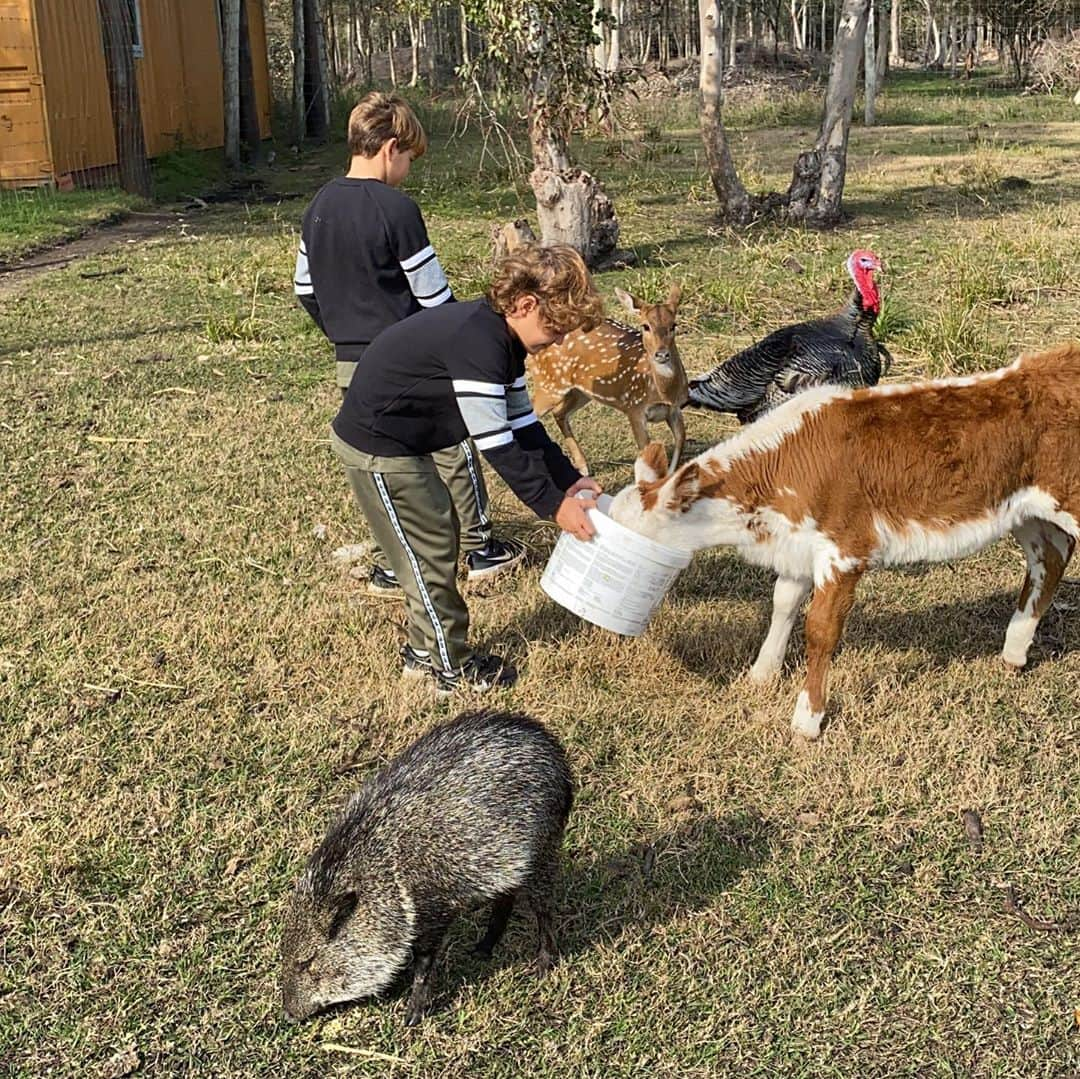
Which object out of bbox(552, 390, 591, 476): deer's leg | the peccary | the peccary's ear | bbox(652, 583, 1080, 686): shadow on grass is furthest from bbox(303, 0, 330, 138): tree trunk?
the peccary's ear

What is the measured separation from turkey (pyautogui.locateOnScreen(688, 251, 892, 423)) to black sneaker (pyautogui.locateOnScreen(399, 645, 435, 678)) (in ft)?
9.56

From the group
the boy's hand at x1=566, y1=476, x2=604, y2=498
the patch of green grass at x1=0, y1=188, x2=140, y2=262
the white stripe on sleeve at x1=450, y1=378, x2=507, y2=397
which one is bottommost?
the boy's hand at x1=566, y1=476, x2=604, y2=498

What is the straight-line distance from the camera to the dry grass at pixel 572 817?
353cm

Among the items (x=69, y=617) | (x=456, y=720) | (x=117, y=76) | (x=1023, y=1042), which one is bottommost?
(x=1023, y=1042)

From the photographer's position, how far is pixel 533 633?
5.75 metres

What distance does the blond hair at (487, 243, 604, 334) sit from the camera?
4.23 m

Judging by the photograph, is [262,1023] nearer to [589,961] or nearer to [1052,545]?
[589,961]

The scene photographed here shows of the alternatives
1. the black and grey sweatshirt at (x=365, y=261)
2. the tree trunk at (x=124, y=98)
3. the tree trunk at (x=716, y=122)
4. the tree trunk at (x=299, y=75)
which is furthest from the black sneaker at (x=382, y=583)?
the tree trunk at (x=299, y=75)

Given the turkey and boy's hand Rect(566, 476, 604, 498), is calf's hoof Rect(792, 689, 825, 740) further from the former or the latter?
the turkey

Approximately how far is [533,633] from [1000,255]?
911 centimetres

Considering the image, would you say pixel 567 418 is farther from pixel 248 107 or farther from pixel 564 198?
pixel 248 107

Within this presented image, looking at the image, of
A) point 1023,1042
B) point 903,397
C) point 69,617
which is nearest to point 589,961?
point 1023,1042

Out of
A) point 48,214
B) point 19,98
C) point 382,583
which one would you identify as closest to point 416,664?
point 382,583

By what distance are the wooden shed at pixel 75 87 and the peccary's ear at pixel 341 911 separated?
638 inches
